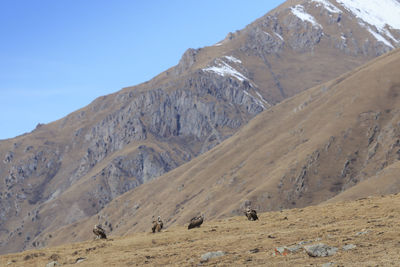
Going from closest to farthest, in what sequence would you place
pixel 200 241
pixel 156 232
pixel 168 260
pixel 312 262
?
pixel 312 262 < pixel 168 260 < pixel 200 241 < pixel 156 232

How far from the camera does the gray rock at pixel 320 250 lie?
2812 cm

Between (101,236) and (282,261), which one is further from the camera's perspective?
(101,236)

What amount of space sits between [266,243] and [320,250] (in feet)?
18.3

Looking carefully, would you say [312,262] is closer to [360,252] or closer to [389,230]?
[360,252]

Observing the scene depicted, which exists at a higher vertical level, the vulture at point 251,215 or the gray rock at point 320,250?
the gray rock at point 320,250

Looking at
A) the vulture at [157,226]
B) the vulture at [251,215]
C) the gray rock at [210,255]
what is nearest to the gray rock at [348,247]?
the gray rock at [210,255]

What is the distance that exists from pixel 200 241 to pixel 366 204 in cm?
1606

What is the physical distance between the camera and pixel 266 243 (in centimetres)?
3347

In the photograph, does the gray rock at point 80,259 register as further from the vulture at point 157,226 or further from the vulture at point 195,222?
the vulture at point 195,222

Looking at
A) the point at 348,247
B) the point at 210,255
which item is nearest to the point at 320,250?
the point at 348,247

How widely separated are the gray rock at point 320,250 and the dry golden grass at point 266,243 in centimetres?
31

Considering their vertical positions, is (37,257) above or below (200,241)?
above

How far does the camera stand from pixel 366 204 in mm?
46188

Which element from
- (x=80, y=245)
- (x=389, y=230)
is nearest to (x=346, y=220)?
(x=389, y=230)
